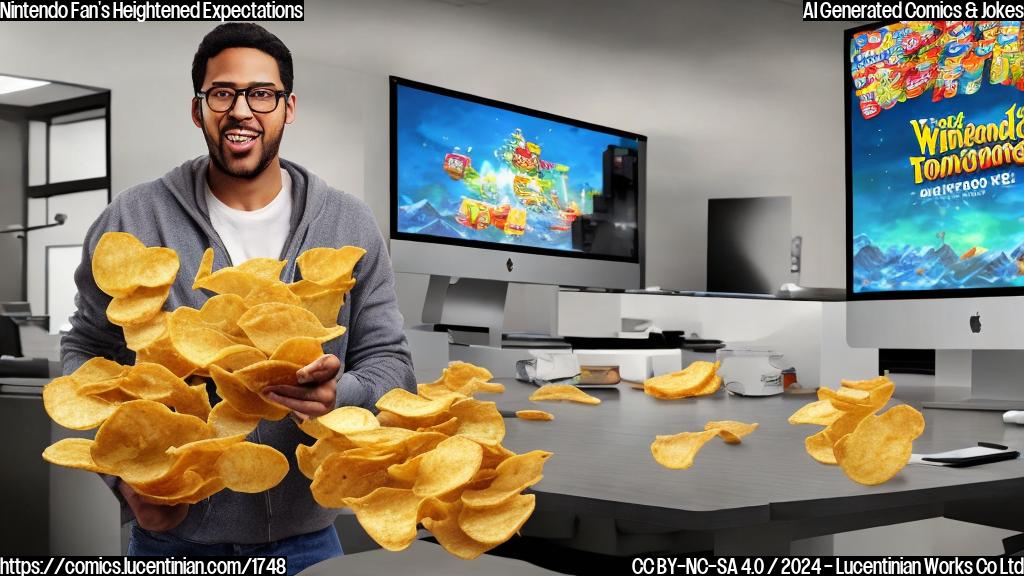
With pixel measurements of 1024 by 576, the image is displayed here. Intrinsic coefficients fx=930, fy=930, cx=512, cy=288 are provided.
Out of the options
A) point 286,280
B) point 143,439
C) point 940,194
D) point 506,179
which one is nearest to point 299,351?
point 143,439

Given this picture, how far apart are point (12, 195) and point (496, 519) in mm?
2570

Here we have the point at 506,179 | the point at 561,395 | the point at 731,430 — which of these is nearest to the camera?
the point at 731,430

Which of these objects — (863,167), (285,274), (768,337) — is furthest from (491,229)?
(768,337)

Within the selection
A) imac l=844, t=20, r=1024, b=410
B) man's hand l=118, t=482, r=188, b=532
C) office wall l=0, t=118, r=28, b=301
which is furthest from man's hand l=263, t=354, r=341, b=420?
office wall l=0, t=118, r=28, b=301

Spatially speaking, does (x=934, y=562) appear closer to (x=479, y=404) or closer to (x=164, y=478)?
(x=479, y=404)

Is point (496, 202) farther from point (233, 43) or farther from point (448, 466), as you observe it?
point (448, 466)

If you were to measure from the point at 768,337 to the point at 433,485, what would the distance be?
3.08 metres

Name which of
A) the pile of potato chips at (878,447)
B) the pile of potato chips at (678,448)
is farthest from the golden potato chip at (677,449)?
the pile of potato chips at (878,447)

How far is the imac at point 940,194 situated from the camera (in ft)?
4.95

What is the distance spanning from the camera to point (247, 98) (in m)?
1.13

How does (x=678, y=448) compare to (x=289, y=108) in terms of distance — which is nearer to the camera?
(x=678, y=448)

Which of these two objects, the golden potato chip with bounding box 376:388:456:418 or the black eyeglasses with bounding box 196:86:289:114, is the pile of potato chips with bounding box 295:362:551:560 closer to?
the golden potato chip with bounding box 376:388:456:418

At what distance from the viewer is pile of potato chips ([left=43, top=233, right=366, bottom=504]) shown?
0.71m

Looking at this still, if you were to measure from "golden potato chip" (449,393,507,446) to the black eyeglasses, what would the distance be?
0.52 meters
